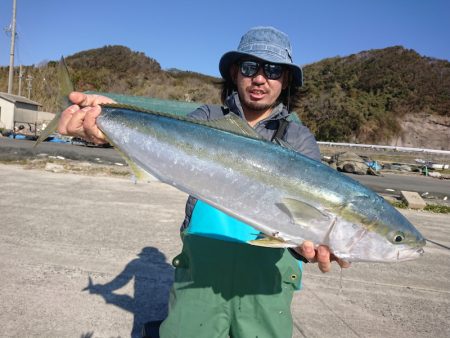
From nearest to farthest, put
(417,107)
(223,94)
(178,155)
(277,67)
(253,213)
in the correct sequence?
(253,213), (178,155), (277,67), (223,94), (417,107)

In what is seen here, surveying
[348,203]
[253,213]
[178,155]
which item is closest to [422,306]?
[348,203]

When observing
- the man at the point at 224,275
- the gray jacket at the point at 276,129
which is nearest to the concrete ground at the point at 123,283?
the man at the point at 224,275

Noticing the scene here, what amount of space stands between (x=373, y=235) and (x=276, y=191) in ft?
1.94

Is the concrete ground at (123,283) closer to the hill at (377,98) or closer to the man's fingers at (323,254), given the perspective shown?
the man's fingers at (323,254)

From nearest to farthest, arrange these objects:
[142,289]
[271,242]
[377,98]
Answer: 1. [271,242]
2. [142,289]
3. [377,98]

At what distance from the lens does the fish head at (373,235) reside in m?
2.06

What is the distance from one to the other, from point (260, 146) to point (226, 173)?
258mm

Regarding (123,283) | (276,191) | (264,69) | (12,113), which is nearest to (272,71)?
(264,69)

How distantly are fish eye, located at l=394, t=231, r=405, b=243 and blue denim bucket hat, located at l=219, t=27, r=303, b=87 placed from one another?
1310 millimetres

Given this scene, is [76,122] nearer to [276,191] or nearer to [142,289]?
[276,191]

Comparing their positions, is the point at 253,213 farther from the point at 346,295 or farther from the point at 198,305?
the point at 346,295

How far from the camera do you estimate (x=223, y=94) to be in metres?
3.34

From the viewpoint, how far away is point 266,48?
2.59 metres

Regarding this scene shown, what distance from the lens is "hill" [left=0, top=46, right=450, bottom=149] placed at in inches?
2157
